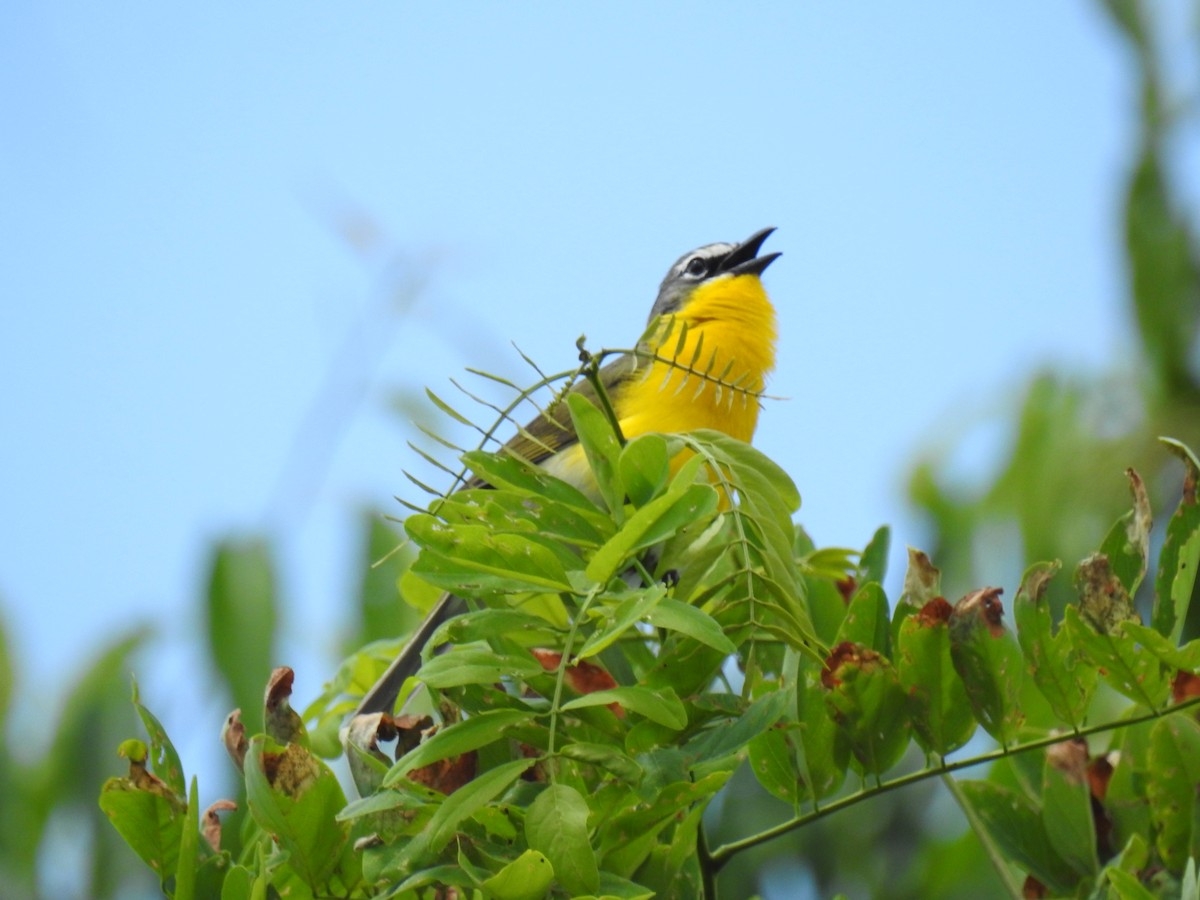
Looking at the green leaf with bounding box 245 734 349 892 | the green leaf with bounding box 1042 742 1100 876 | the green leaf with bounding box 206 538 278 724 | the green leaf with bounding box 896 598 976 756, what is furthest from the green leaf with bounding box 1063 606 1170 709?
the green leaf with bounding box 206 538 278 724

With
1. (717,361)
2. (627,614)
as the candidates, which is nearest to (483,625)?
(627,614)

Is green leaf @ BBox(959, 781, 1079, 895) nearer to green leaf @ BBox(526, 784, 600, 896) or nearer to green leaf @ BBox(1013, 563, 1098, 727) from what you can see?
green leaf @ BBox(1013, 563, 1098, 727)

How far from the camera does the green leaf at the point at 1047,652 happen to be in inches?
57.5

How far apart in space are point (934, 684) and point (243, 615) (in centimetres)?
223

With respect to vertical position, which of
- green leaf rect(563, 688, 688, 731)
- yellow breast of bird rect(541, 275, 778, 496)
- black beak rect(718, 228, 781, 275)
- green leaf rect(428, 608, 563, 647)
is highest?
black beak rect(718, 228, 781, 275)

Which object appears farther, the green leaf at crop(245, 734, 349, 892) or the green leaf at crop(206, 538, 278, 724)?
the green leaf at crop(206, 538, 278, 724)

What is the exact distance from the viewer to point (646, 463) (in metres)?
1.37

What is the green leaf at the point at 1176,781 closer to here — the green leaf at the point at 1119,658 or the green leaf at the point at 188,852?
the green leaf at the point at 1119,658

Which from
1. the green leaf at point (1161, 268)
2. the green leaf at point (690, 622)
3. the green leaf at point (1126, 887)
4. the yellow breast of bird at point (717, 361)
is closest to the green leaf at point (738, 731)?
the green leaf at point (690, 622)

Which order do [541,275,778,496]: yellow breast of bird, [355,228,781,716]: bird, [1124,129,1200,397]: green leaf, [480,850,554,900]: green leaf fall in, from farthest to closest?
1. [1124,129,1200,397]: green leaf
2. [541,275,778,496]: yellow breast of bird
3. [355,228,781,716]: bird
4. [480,850,554,900]: green leaf

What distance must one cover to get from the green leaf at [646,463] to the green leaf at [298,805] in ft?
1.40

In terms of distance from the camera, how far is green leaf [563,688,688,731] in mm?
1205

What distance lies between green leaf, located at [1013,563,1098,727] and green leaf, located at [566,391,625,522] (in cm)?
46

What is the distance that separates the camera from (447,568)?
1.31 m
